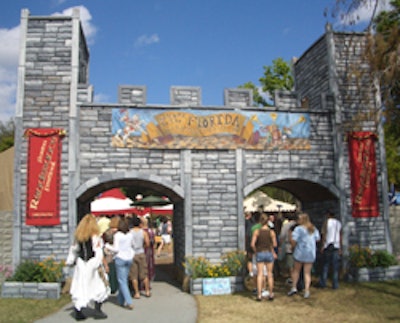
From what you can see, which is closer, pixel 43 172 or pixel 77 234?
pixel 77 234

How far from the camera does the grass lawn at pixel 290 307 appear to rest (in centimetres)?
680

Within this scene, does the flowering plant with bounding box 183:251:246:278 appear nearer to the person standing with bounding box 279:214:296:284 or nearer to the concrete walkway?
the concrete walkway

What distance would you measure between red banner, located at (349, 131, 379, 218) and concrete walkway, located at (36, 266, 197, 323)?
16.4ft

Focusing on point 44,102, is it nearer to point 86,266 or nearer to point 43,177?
point 43,177

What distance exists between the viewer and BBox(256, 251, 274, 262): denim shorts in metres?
7.88

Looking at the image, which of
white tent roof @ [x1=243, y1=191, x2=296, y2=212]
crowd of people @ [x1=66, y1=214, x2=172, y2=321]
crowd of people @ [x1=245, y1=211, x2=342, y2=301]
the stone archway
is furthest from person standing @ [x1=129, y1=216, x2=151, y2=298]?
white tent roof @ [x1=243, y1=191, x2=296, y2=212]

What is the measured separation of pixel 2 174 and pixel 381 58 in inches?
504

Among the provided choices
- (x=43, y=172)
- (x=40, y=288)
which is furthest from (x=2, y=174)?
(x=40, y=288)

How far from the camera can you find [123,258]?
7578 millimetres

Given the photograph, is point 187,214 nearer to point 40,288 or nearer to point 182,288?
point 182,288

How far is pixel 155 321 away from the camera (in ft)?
21.5

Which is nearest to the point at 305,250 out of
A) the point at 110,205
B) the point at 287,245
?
the point at 287,245

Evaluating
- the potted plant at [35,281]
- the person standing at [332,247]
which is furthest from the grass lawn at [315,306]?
the potted plant at [35,281]

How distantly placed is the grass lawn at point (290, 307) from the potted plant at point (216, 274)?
0.31 meters
